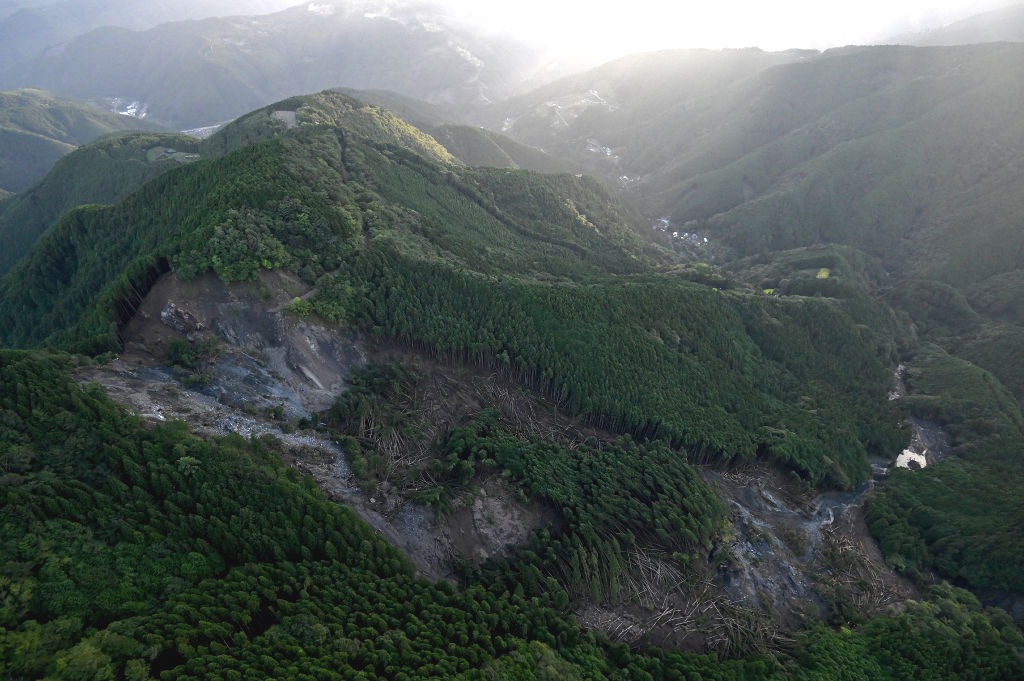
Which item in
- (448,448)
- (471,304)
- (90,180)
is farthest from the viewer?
(90,180)

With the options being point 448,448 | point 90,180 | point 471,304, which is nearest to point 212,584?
point 448,448

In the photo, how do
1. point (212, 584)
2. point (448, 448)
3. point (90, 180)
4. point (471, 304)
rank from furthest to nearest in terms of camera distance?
point (90, 180) → point (471, 304) → point (448, 448) → point (212, 584)

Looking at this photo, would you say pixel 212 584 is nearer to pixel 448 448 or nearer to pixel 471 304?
pixel 448 448

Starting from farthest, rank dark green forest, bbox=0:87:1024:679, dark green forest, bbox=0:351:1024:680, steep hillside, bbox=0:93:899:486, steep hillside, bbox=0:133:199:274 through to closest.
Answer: steep hillside, bbox=0:133:199:274 < steep hillside, bbox=0:93:899:486 < dark green forest, bbox=0:87:1024:679 < dark green forest, bbox=0:351:1024:680

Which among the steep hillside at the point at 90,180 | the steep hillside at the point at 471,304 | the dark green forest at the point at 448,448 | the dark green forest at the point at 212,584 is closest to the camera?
the dark green forest at the point at 212,584

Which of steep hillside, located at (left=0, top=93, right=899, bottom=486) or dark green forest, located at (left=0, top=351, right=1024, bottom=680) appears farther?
steep hillside, located at (left=0, top=93, right=899, bottom=486)

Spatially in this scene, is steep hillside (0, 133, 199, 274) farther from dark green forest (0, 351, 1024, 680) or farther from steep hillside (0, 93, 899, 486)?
dark green forest (0, 351, 1024, 680)

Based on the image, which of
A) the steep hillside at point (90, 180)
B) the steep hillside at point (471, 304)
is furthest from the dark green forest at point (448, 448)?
the steep hillside at point (90, 180)

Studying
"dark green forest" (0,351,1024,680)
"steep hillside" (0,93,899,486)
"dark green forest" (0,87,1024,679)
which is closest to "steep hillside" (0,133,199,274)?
"dark green forest" (0,87,1024,679)

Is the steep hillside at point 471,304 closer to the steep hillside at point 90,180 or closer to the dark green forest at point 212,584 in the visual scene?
the dark green forest at point 212,584
